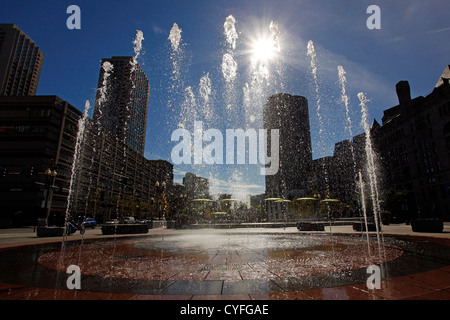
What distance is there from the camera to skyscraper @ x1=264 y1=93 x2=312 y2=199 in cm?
10550

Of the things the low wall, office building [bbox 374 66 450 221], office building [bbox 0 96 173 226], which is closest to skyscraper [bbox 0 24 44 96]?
office building [bbox 0 96 173 226]

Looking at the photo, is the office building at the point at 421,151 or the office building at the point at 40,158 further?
the office building at the point at 40,158

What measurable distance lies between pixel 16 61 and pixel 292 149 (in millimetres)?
161877

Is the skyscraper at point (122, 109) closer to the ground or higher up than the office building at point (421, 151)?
higher up

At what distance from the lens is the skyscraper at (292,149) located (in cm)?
10550

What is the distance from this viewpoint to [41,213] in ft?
151

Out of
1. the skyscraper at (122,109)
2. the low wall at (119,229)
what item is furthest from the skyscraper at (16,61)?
the low wall at (119,229)

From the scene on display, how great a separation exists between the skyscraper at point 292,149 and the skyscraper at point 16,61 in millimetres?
144669

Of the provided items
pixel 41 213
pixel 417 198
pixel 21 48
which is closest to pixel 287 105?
pixel 417 198

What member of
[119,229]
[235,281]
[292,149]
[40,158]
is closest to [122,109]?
[40,158]

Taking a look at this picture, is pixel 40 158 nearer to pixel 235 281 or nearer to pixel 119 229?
pixel 119 229

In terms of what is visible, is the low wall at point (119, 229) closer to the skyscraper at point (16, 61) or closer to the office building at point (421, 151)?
the office building at point (421, 151)
